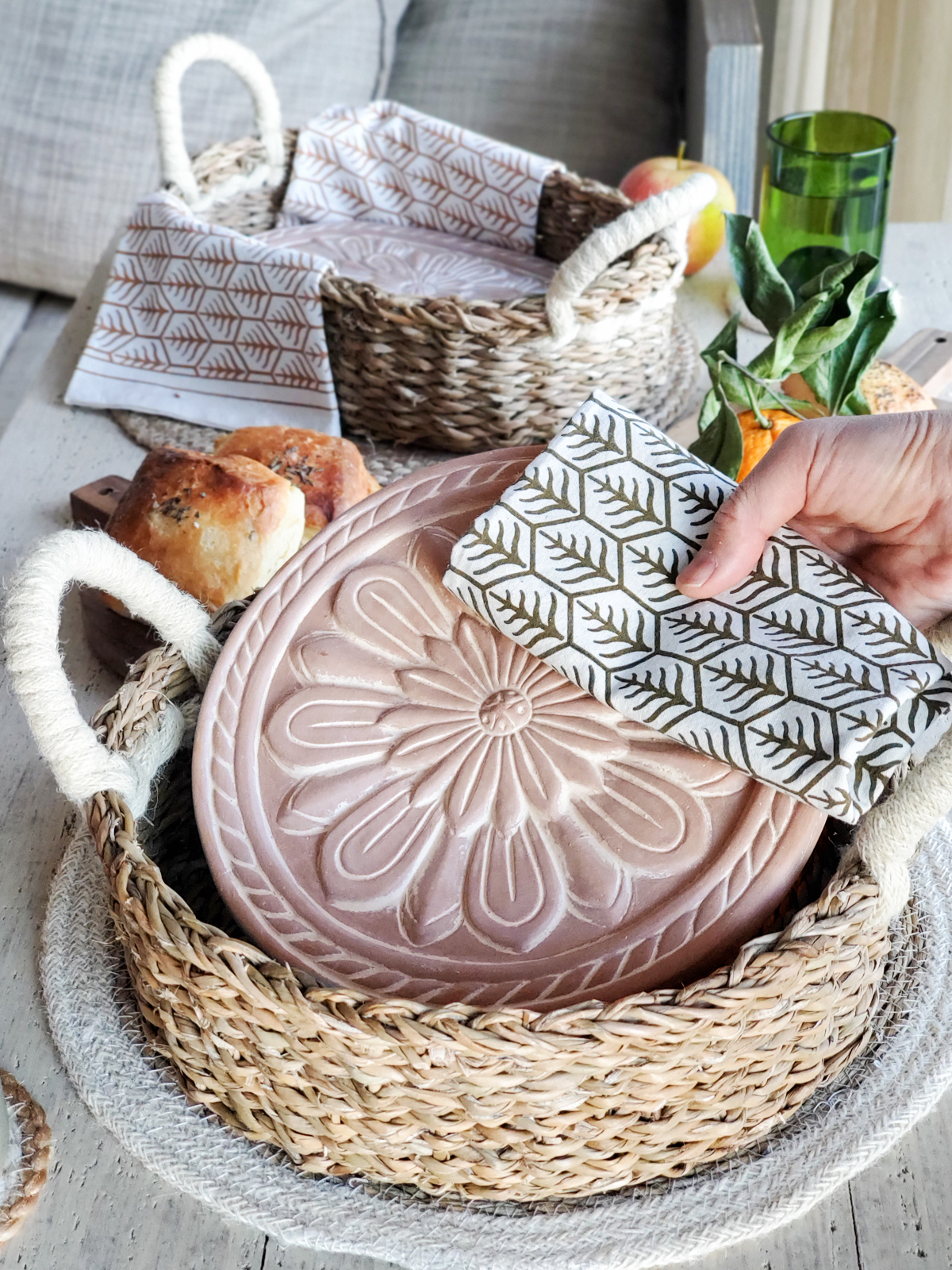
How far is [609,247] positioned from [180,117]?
1.76 feet

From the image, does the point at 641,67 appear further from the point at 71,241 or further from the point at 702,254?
the point at 71,241

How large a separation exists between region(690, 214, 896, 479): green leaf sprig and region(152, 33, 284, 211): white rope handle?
561 mm

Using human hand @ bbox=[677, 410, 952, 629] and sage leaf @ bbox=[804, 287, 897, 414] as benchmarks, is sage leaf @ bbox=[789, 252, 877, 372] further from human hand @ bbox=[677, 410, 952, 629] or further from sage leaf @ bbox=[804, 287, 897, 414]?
human hand @ bbox=[677, 410, 952, 629]

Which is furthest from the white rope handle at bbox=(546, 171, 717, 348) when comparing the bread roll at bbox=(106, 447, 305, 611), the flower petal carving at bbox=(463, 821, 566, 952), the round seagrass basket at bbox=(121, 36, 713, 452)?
the flower petal carving at bbox=(463, 821, 566, 952)

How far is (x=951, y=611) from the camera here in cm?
57

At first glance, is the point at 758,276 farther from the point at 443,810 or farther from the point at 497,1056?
the point at 497,1056

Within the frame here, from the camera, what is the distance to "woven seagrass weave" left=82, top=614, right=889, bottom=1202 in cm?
41

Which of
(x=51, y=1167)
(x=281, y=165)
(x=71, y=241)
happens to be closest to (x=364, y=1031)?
(x=51, y=1167)

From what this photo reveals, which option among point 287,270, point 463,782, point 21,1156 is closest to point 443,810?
point 463,782

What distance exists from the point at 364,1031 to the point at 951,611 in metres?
0.35

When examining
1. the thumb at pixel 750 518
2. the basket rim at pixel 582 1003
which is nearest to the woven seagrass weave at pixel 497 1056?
the basket rim at pixel 582 1003

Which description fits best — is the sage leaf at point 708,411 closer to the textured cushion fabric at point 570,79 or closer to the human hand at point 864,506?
the human hand at point 864,506

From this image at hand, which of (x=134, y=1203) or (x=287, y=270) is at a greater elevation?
(x=287, y=270)

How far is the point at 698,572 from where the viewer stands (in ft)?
1.69
